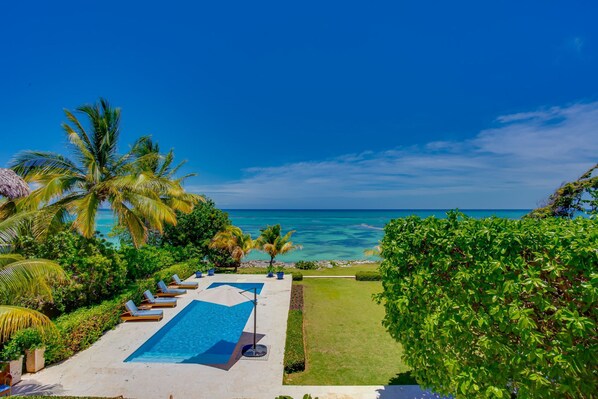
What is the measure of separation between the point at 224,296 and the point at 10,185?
10.5 metres

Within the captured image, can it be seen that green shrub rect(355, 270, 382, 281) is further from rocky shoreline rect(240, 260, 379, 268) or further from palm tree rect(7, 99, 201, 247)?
palm tree rect(7, 99, 201, 247)

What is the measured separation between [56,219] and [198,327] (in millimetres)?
7143

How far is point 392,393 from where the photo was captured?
7398 millimetres

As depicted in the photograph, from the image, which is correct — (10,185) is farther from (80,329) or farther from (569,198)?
(569,198)

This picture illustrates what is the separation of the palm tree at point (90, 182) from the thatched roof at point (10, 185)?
1369 mm

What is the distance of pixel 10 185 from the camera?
888 cm

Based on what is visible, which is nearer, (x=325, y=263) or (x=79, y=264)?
(x=79, y=264)

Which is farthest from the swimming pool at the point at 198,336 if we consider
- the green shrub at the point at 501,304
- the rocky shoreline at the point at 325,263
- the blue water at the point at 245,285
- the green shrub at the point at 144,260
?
the rocky shoreline at the point at 325,263

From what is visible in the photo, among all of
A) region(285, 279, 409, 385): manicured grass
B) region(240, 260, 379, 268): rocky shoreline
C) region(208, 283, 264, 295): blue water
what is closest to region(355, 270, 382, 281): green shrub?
region(285, 279, 409, 385): manicured grass

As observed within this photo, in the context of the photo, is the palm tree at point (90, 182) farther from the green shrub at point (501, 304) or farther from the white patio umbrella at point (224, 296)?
the green shrub at point (501, 304)

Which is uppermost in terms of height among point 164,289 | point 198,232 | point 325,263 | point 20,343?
point 198,232

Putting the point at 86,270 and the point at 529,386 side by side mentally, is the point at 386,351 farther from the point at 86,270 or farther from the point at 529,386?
the point at 86,270

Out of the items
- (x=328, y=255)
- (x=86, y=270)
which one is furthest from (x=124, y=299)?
(x=328, y=255)

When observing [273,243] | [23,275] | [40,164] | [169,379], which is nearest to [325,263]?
[273,243]
